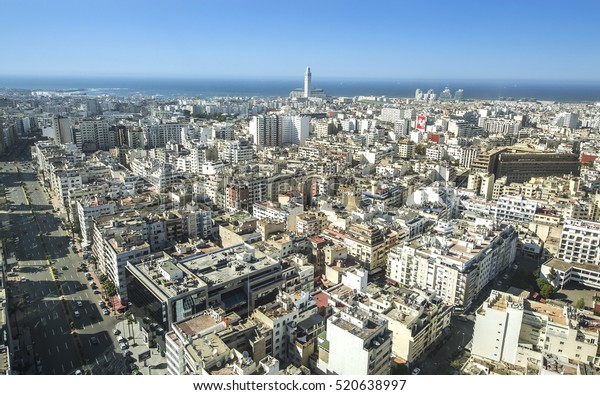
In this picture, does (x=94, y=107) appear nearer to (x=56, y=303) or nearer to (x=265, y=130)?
(x=265, y=130)

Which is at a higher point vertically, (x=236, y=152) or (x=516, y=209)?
(x=236, y=152)

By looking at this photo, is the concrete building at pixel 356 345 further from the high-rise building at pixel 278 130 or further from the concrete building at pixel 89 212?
the high-rise building at pixel 278 130

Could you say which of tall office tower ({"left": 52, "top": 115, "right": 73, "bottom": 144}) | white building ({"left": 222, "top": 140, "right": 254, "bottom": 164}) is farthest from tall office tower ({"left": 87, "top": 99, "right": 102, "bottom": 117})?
white building ({"left": 222, "top": 140, "right": 254, "bottom": 164})

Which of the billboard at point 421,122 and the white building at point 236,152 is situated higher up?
the billboard at point 421,122

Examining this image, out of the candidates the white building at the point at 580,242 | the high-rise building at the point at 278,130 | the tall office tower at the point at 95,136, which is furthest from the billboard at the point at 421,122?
the white building at the point at 580,242

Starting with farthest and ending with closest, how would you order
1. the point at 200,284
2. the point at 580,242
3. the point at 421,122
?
the point at 421,122, the point at 580,242, the point at 200,284

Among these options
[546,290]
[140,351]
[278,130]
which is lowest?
[140,351]

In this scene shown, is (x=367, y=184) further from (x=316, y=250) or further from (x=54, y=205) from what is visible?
(x=54, y=205)

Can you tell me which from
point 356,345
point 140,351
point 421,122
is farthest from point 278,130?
point 356,345
